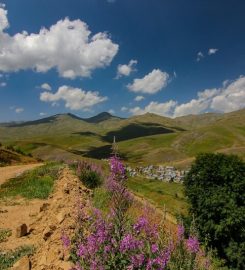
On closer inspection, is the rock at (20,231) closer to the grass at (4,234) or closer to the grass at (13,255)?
the grass at (4,234)

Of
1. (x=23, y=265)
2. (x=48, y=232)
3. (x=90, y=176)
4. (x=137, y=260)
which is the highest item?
(x=137, y=260)

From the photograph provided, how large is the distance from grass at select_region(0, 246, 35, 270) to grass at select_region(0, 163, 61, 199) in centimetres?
1031

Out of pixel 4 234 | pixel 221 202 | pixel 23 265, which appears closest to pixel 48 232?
pixel 23 265

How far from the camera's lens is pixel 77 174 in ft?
85.3

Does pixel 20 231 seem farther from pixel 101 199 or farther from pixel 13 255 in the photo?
pixel 101 199

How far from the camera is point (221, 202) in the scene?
75.3ft

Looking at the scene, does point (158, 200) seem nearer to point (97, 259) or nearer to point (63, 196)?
point (63, 196)

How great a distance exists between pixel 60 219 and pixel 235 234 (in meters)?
13.4

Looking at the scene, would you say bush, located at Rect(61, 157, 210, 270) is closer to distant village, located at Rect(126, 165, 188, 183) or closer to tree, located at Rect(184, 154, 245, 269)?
tree, located at Rect(184, 154, 245, 269)

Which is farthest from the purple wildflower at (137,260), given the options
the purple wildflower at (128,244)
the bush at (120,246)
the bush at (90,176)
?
the bush at (90,176)

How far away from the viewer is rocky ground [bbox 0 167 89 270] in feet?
35.2

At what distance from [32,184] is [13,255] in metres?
13.8

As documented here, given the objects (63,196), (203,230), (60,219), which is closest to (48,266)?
(60,219)

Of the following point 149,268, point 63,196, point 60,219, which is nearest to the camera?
point 149,268
